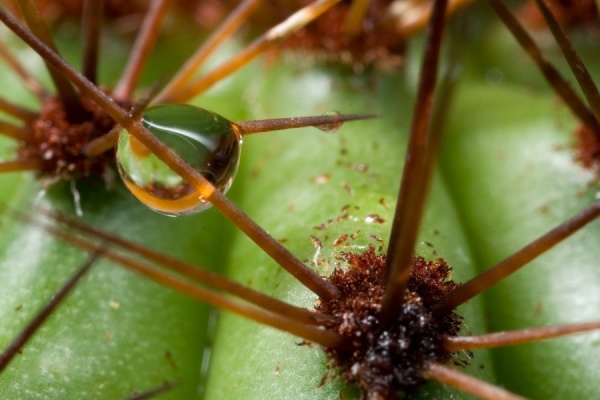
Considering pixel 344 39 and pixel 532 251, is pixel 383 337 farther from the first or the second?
pixel 344 39

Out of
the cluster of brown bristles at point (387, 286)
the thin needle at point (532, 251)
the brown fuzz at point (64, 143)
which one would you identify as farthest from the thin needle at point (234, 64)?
the thin needle at point (532, 251)

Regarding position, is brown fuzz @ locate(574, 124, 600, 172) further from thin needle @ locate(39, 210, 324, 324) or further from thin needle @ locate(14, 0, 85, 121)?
thin needle @ locate(14, 0, 85, 121)

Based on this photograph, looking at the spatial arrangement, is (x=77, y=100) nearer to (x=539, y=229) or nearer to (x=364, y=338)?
(x=364, y=338)

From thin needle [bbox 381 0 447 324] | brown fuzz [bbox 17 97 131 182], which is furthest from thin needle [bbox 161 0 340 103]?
thin needle [bbox 381 0 447 324]

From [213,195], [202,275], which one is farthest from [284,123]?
[202,275]

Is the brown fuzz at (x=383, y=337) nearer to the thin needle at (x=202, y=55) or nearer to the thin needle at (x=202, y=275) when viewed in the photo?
the thin needle at (x=202, y=275)

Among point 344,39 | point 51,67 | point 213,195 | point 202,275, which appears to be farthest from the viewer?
point 344,39

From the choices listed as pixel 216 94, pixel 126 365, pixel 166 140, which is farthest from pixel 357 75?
pixel 126 365
